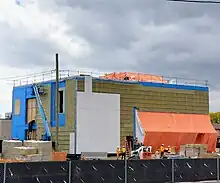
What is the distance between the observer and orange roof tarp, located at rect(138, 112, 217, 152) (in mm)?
54559

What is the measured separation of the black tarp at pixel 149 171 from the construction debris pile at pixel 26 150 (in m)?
17.4

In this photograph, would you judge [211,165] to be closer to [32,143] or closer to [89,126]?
[32,143]

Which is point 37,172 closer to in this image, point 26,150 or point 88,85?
point 26,150

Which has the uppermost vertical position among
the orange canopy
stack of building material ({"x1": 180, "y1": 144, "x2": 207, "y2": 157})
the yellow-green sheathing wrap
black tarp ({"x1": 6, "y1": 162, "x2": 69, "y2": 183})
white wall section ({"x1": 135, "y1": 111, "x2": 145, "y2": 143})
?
the orange canopy

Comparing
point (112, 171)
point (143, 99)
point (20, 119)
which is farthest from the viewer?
point (20, 119)

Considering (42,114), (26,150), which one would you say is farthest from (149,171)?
(42,114)

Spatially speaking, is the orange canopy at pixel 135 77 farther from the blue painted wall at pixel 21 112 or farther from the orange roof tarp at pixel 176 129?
the blue painted wall at pixel 21 112

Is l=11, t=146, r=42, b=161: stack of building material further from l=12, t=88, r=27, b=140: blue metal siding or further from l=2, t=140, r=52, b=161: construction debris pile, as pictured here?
l=12, t=88, r=27, b=140: blue metal siding

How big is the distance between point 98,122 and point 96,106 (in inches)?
71.0

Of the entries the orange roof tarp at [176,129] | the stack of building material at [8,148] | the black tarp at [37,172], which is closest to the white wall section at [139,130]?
the orange roof tarp at [176,129]

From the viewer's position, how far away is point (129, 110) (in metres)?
54.4

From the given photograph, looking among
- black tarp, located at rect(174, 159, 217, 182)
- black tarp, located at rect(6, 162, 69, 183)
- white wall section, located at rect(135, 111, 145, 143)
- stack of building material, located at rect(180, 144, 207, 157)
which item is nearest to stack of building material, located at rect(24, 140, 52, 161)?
stack of building material, located at rect(180, 144, 207, 157)

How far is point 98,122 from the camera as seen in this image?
51.1 meters

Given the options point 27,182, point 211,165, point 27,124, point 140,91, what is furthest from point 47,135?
point 27,182
